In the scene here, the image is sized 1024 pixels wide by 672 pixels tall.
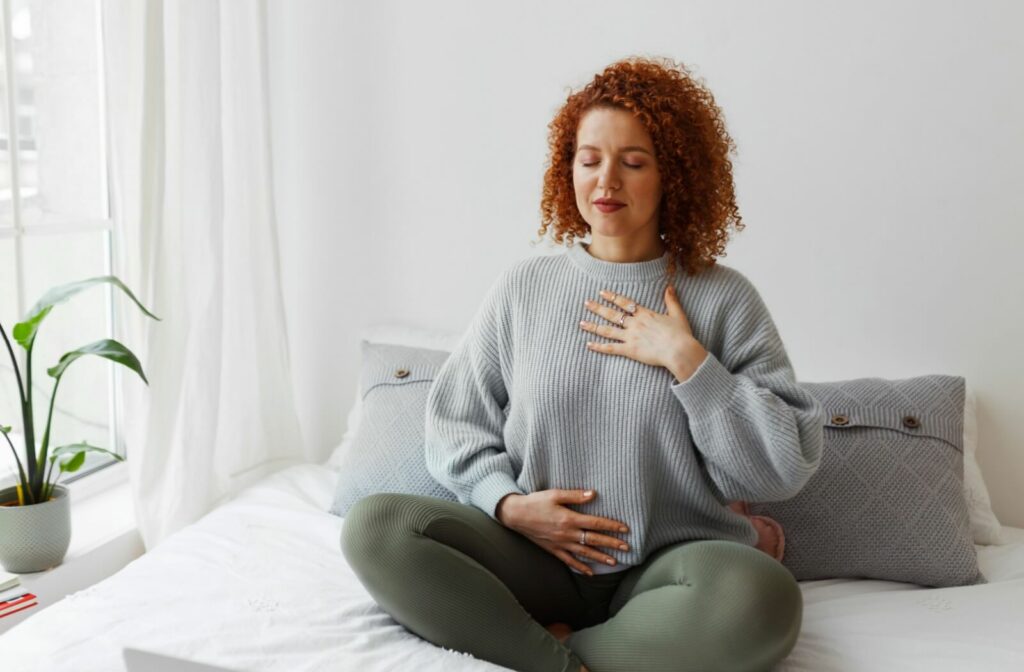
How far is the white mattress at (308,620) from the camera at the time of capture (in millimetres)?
1390

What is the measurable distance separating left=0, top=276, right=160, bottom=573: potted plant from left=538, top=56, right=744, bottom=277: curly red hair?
84 cm

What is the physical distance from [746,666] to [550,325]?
1.93 ft

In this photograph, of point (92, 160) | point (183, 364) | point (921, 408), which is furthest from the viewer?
point (92, 160)

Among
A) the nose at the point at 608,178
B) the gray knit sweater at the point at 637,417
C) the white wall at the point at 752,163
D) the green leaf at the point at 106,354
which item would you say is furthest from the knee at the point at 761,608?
the green leaf at the point at 106,354

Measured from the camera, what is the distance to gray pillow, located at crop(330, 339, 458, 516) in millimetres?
1917

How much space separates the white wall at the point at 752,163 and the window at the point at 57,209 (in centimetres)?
43

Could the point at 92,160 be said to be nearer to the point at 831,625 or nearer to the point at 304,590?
the point at 304,590

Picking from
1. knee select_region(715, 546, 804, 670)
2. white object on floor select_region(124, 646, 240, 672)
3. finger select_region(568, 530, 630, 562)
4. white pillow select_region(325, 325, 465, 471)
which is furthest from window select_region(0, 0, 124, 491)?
knee select_region(715, 546, 804, 670)

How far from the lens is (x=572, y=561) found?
5.23ft

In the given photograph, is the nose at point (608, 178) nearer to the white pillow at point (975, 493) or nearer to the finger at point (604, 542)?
the finger at point (604, 542)

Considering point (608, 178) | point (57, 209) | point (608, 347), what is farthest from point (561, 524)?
point (57, 209)

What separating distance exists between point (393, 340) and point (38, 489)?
823mm

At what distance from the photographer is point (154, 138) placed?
1964mm

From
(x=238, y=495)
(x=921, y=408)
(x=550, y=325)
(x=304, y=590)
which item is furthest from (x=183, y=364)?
(x=921, y=408)
